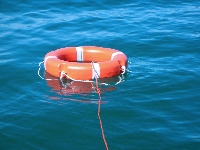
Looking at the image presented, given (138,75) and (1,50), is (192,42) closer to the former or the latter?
(138,75)

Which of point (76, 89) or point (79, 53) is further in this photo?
point (79, 53)

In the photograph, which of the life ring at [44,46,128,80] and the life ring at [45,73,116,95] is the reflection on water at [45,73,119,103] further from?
the life ring at [44,46,128,80]

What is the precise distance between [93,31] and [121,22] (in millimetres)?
1223

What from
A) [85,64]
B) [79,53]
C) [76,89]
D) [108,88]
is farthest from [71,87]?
[79,53]

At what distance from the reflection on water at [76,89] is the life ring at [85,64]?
111 mm

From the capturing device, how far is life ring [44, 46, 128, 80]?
6734 mm

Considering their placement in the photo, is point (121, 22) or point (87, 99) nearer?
point (87, 99)

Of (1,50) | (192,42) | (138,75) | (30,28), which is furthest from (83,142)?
(30,28)

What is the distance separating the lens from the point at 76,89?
21.5 ft

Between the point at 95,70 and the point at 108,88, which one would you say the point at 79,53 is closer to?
the point at 95,70

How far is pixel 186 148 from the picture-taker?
15.9 ft

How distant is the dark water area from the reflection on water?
0.02 metres

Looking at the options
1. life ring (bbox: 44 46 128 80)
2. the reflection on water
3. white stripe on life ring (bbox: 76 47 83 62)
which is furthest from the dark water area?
white stripe on life ring (bbox: 76 47 83 62)

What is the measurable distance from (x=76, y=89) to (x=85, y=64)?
0.53m
